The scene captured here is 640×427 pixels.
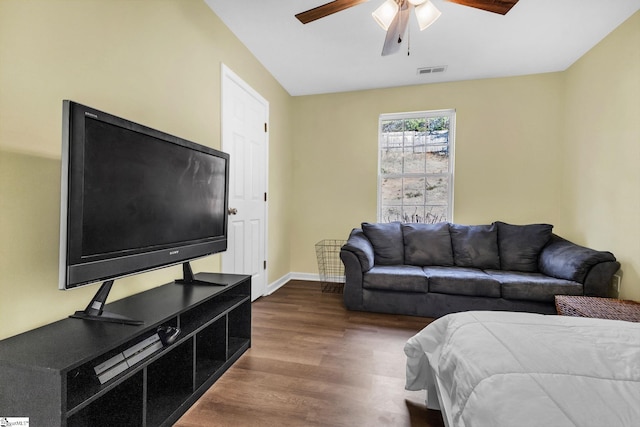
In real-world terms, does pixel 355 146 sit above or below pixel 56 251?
above

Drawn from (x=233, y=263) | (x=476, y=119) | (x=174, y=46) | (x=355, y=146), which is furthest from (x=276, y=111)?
(x=476, y=119)

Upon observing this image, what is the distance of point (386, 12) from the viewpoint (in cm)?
190

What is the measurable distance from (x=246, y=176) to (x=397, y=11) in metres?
1.90

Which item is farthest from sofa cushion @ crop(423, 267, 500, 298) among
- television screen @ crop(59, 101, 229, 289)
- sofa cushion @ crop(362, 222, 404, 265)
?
television screen @ crop(59, 101, 229, 289)

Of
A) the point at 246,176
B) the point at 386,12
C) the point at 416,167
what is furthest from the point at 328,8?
the point at 416,167

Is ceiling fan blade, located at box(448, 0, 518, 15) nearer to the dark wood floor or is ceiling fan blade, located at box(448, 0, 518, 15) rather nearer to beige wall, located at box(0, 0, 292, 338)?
beige wall, located at box(0, 0, 292, 338)

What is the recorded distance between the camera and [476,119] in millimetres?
3654

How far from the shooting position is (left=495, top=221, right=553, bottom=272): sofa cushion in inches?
121

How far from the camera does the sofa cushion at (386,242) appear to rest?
10.9ft

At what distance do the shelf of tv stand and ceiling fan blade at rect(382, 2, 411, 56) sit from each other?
6.44ft

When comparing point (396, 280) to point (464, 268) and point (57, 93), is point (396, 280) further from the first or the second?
point (57, 93)

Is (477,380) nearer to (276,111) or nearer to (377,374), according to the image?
(377,374)

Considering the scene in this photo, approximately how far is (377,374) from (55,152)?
2.09m

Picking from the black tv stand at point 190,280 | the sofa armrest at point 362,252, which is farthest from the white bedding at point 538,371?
the sofa armrest at point 362,252
